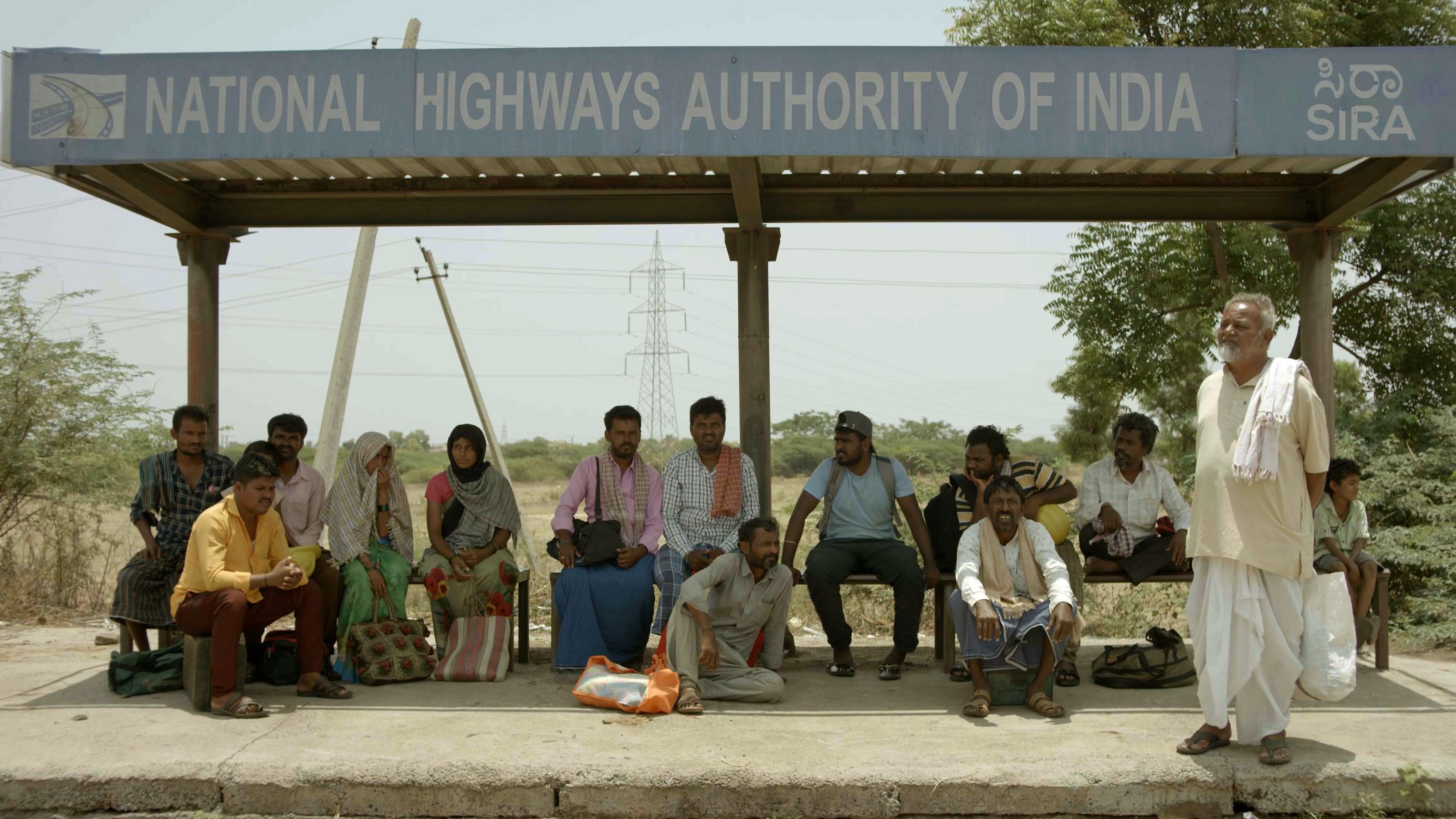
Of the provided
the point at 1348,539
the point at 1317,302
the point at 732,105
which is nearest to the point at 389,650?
the point at 732,105

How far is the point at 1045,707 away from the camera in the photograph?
5.22 meters

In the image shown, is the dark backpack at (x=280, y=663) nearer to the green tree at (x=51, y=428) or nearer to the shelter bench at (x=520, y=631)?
the shelter bench at (x=520, y=631)

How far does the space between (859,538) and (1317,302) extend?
2.90 metres

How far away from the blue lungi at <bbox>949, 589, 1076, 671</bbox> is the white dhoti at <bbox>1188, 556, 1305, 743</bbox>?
744 mm

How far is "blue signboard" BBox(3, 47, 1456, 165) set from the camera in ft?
17.4

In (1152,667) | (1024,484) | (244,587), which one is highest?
(1024,484)

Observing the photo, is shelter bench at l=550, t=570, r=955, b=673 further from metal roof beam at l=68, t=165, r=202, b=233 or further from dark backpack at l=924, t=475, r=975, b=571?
metal roof beam at l=68, t=165, r=202, b=233

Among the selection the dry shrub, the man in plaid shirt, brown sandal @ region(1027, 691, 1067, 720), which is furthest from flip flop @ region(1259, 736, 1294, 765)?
the dry shrub

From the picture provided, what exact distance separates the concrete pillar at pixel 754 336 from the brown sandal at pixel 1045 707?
1934 millimetres

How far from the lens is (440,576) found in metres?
6.26

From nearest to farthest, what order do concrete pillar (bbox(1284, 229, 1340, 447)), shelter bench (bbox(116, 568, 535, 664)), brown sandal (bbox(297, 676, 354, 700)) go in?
brown sandal (bbox(297, 676, 354, 700)) < shelter bench (bbox(116, 568, 535, 664)) < concrete pillar (bbox(1284, 229, 1340, 447))

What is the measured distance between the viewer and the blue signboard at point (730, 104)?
530 cm

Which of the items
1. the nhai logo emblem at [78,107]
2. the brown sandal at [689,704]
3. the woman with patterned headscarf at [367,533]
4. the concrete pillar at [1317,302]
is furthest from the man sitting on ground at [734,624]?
the nhai logo emblem at [78,107]

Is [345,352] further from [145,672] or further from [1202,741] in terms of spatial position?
[1202,741]
